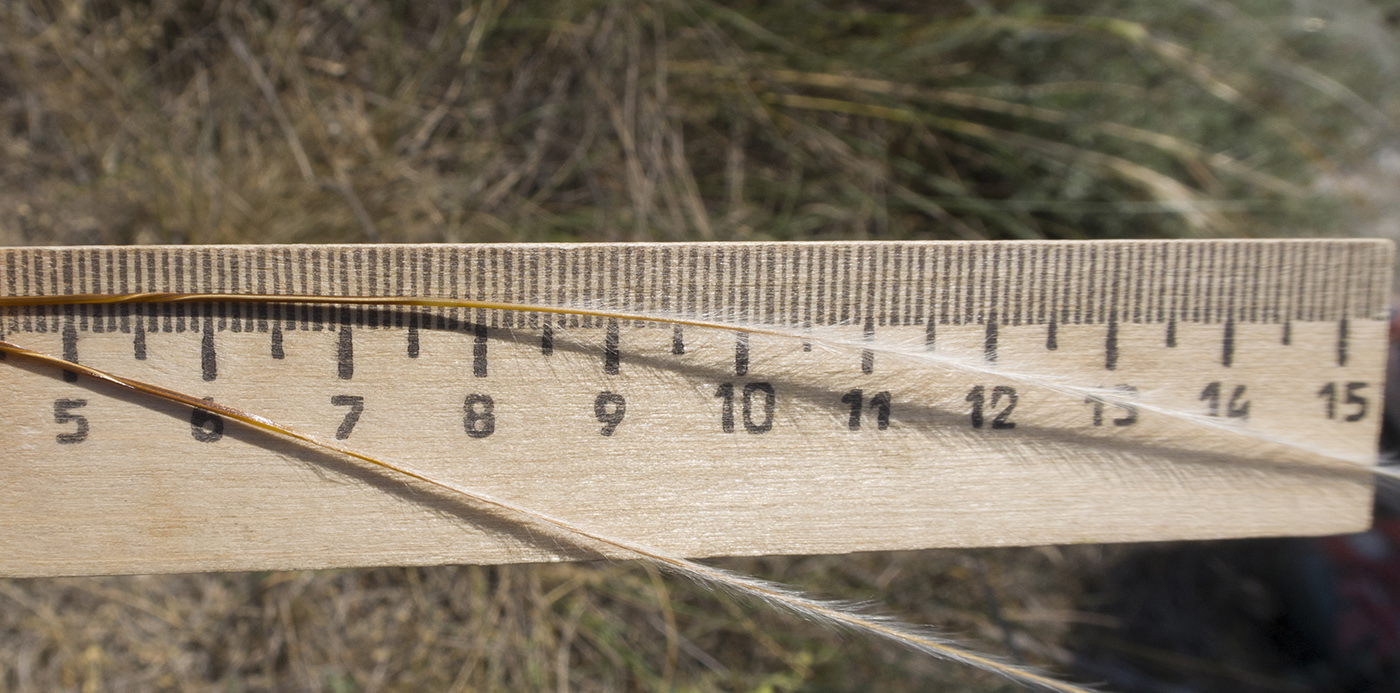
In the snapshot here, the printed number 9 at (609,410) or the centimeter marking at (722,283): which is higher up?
the centimeter marking at (722,283)

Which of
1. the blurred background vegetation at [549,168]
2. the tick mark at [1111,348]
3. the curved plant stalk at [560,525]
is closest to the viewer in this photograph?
the curved plant stalk at [560,525]

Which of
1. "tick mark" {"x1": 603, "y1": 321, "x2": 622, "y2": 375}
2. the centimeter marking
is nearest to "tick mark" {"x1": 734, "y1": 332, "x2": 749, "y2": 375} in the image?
the centimeter marking

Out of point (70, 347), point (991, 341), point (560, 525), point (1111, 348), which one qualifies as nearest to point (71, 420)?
point (70, 347)

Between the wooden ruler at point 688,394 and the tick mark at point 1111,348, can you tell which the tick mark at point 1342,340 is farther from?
the tick mark at point 1111,348

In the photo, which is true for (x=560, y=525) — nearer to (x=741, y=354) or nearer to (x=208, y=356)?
(x=741, y=354)

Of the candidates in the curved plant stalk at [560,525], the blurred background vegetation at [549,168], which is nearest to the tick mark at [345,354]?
the curved plant stalk at [560,525]

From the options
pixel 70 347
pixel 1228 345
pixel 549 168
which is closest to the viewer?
pixel 70 347

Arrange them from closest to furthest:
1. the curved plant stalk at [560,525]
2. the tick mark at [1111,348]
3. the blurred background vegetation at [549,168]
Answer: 1. the curved plant stalk at [560,525]
2. the tick mark at [1111,348]
3. the blurred background vegetation at [549,168]

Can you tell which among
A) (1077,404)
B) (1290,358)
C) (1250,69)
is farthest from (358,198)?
(1250,69)
